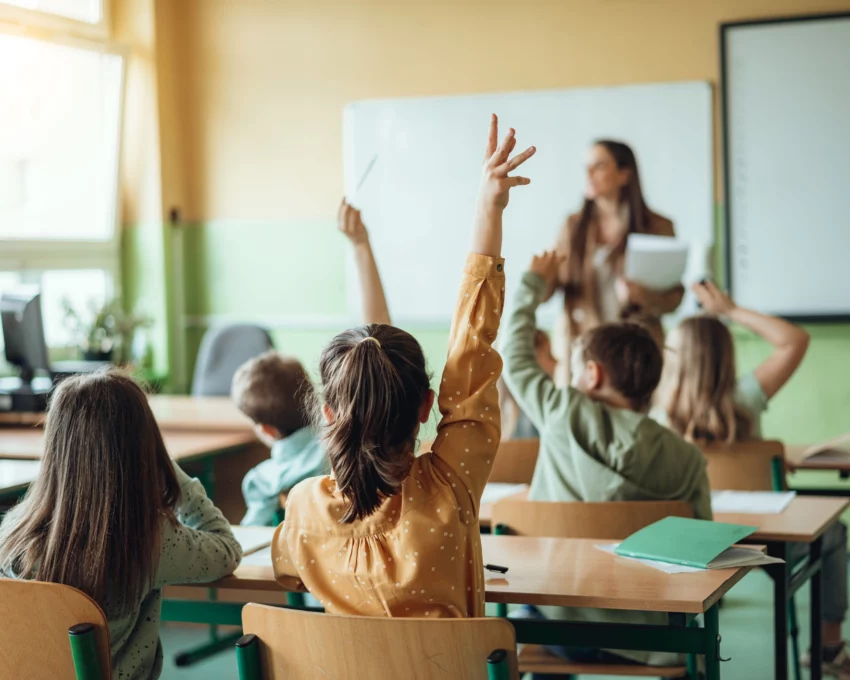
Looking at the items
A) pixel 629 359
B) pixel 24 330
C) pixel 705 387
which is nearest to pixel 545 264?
pixel 629 359

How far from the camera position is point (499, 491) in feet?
9.25

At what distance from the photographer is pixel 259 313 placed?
223 inches

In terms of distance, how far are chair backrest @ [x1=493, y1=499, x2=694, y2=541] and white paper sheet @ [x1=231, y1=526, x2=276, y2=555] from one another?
47 cm

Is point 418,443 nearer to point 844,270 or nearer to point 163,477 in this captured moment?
→ point 163,477

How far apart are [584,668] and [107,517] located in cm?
97

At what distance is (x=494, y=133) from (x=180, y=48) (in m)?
4.36

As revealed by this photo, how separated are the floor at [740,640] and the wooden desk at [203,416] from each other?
704 mm

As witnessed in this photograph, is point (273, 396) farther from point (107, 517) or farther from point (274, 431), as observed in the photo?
point (107, 517)

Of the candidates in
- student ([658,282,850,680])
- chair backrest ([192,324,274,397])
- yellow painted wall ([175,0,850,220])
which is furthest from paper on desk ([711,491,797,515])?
yellow painted wall ([175,0,850,220])

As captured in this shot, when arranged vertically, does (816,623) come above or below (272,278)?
below

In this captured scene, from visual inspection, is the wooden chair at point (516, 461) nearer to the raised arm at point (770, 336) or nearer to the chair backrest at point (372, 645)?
the raised arm at point (770, 336)

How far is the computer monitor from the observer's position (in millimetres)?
4023

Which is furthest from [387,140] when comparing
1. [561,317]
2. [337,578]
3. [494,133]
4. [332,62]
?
[337,578]

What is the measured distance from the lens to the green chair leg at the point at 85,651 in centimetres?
155
